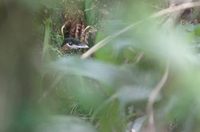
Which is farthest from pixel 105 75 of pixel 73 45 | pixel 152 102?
pixel 73 45

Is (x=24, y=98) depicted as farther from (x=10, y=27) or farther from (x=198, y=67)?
(x=198, y=67)

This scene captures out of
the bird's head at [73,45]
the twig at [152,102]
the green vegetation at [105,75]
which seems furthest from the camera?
the bird's head at [73,45]

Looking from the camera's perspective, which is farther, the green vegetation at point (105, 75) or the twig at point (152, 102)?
the twig at point (152, 102)

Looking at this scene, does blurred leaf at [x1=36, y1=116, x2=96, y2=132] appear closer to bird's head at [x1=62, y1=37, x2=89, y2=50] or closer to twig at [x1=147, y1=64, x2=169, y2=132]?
twig at [x1=147, y1=64, x2=169, y2=132]

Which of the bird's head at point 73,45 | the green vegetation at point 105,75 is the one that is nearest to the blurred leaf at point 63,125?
the green vegetation at point 105,75

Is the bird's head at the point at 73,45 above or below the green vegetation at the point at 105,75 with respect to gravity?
below

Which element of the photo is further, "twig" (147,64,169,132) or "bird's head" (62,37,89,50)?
"bird's head" (62,37,89,50)

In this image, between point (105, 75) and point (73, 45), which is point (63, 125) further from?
point (73, 45)

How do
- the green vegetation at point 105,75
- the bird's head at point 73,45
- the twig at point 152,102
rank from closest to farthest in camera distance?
the green vegetation at point 105,75 < the twig at point 152,102 < the bird's head at point 73,45

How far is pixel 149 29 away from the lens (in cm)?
39

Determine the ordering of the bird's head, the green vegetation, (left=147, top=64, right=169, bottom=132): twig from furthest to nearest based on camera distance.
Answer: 1. the bird's head
2. (left=147, top=64, right=169, bottom=132): twig
3. the green vegetation

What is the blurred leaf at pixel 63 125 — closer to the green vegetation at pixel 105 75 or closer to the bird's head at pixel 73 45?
the green vegetation at pixel 105 75

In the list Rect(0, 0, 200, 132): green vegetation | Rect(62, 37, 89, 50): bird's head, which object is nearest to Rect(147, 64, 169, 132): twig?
Rect(0, 0, 200, 132): green vegetation

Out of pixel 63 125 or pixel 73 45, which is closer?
pixel 63 125
